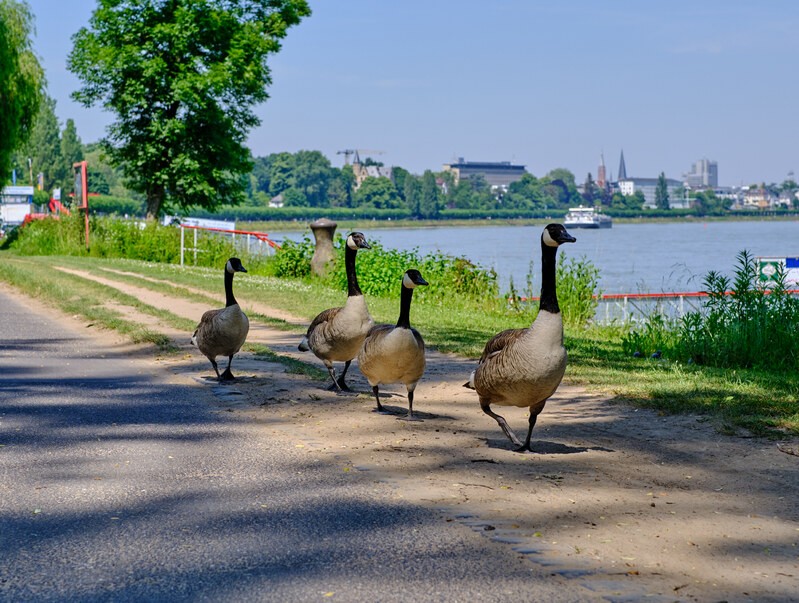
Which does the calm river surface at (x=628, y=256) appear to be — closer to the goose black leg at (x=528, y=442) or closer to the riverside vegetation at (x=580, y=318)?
the riverside vegetation at (x=580, y=318)

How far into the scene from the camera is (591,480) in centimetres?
628

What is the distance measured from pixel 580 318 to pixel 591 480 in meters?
13.4

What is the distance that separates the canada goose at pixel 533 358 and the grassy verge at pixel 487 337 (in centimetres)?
188

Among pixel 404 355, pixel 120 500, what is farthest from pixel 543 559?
pixel 404 355

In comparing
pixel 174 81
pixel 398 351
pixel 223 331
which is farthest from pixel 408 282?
pixel 174 81

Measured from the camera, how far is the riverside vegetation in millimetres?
9164

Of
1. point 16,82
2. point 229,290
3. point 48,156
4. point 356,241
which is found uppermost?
point 48,156

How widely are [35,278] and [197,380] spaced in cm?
1498

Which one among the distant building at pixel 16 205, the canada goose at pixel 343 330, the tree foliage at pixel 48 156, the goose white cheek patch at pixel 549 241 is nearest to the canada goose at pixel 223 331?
the canada goose at pixel 343 330

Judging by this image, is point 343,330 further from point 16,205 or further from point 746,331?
point 16,205

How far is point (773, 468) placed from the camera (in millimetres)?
6691

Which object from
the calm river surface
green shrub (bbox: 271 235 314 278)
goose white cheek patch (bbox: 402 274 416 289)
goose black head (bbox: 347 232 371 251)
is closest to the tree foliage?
the calm river surface

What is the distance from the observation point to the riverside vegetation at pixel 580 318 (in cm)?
916

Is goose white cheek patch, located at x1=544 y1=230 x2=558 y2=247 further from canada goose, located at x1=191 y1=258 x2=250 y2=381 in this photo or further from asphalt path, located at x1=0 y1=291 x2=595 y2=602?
canada goose, located at x1=191 y1=258 x2=250 y2=381
